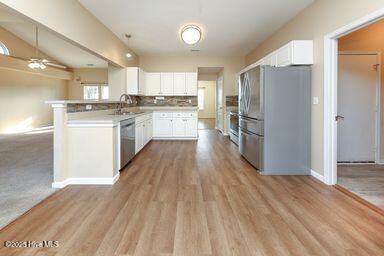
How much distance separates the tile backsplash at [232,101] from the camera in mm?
8414

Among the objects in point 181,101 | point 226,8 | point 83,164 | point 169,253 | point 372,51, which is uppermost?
point 226,8

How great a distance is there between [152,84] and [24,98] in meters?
5.70

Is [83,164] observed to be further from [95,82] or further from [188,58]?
[95,82]

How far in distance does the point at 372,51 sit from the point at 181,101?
5.21 meters

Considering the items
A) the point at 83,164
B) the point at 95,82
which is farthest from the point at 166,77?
the point at 95,82

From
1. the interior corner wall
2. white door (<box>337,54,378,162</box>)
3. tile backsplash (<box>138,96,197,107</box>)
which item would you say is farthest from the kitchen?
the interior corner wall

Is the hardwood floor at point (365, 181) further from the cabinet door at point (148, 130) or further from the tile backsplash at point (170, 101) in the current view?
the tile backsplash at point (170, 101)

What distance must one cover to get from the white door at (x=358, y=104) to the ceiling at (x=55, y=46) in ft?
20.1

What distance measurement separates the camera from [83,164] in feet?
11.6

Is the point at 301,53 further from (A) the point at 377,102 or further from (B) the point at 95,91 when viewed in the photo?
(B) the point at 95,91

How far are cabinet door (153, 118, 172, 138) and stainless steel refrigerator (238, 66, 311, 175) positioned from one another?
156 inches

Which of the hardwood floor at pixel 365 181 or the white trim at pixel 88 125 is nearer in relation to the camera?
the hardwood floor at pixel 365 181

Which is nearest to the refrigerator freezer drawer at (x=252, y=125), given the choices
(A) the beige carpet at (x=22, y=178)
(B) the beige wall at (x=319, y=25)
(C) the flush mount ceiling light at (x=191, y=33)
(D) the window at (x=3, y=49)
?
(B) the beige wall at (x=319, y=25)

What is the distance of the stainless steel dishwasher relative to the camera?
406 cm
